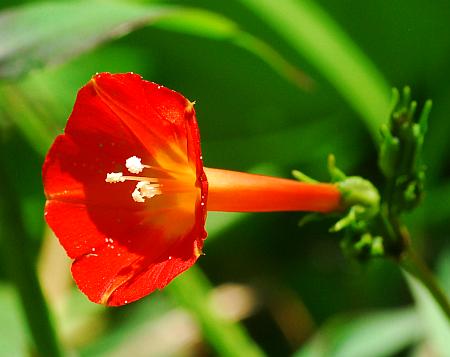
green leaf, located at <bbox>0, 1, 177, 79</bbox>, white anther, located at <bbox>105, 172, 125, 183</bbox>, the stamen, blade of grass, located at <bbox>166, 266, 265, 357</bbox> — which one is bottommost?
blade of grass, located at <bbox>166, 266, 265, 357</bbox>

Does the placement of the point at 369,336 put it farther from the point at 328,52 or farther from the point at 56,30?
the point at 56,30

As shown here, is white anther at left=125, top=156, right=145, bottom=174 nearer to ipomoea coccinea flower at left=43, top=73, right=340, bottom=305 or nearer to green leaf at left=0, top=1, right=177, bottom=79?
ipomoea coccinea flower at left=43, top=73, right=340, bottom=305

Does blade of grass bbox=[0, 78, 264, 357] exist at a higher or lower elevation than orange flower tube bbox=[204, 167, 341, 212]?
lower

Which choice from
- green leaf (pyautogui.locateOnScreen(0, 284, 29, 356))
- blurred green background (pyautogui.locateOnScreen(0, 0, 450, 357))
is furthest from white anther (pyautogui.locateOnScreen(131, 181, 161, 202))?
green leaf (pyautogui.locateOnScreen(0, 284, 29, 356))

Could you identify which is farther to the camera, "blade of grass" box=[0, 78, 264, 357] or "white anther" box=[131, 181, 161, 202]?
"blade of grass" box=[0, 78, 264, 357]

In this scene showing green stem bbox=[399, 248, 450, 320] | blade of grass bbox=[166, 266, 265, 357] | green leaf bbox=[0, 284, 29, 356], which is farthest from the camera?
green leaf bbox=[0, 284, 29, 356]

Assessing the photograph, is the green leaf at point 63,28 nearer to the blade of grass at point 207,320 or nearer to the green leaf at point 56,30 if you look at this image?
the green leaf at point 56,30

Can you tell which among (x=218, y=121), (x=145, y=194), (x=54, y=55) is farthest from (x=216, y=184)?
(x=218, y=121)
